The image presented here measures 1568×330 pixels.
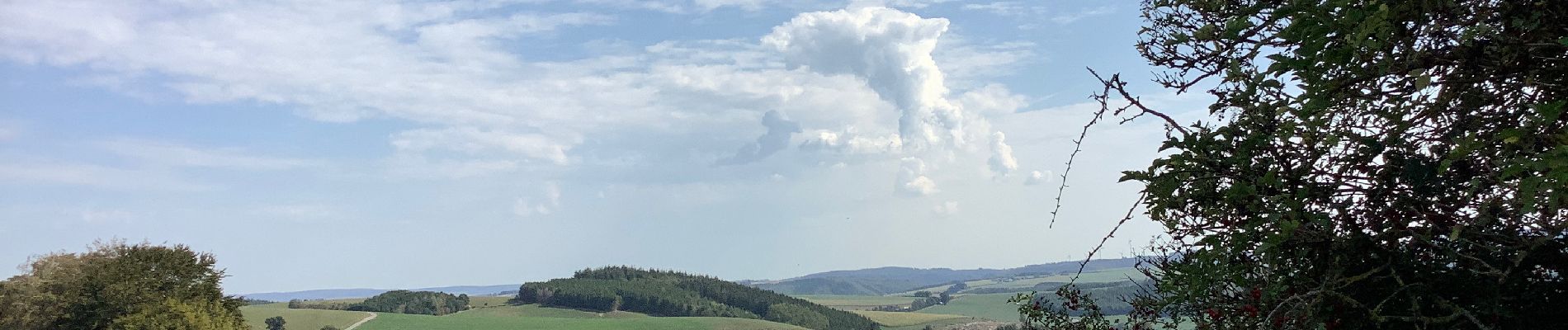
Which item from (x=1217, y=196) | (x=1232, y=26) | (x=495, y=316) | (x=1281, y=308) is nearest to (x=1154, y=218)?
(x=1217, y=196)

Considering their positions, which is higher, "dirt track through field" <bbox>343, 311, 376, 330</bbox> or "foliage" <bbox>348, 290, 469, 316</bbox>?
"foliage" <bbox>348, 290, 469, 316</bbox>

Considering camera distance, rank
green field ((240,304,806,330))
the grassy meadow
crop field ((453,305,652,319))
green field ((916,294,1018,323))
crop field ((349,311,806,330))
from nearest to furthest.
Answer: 1. green field ((240,304,806,330))
2. crop field ((349,311,806,330))
3. the grassy meadow
4. crop field ((453,305,652,319))
5. green field ((916,294,1018,323))

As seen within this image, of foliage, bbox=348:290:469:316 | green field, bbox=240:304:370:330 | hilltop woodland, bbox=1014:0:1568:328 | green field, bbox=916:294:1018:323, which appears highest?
foliage, bbox=348:290:469:316

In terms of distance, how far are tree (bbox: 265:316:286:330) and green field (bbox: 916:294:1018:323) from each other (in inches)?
3564

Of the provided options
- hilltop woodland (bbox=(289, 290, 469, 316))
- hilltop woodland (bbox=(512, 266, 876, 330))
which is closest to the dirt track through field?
hilltop woodland (bbox=(289, 290, 469, 316))

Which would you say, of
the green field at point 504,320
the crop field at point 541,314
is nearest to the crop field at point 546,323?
the green field at point 504,320

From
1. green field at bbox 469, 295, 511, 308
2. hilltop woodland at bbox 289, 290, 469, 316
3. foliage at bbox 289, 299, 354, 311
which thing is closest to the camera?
foliage at bbox 289, 299, 354, 311

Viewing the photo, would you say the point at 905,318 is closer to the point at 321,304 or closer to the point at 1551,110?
the point at 321,304

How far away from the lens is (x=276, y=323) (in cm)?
9469

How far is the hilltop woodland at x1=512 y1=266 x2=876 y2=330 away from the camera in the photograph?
15300 cm

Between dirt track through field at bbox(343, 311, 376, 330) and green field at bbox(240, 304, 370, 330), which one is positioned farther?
dirt track through field at bbox(343, 311, 376, 330)

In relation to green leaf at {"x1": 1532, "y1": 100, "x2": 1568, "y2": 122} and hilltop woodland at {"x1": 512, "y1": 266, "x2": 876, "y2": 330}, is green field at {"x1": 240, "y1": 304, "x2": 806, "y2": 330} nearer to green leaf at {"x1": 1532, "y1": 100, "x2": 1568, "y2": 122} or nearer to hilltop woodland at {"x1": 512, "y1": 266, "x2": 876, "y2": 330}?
hilltop woodland at {"x1": 512, "y1": 266, "x2": 876, "y2": 330}

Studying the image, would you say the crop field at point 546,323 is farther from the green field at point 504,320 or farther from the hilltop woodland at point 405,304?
the hilltop woodland at point 405,304

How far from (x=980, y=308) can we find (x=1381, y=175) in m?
164
